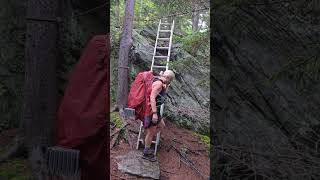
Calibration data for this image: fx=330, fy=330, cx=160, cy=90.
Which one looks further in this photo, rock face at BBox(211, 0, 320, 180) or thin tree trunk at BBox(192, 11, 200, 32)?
thin tree trunk at BBox(192, 11, 200, 32)

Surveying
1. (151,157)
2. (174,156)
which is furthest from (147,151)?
(174,156)

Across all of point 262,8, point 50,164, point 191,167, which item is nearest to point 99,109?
point 50,164

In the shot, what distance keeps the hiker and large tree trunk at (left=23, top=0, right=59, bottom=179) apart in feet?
4.11

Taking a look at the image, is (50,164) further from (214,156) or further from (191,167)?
(191,167)

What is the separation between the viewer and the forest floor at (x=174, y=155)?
130 inches

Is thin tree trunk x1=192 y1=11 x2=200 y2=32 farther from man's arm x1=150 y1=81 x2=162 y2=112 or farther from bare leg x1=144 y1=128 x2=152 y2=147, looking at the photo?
man's arm x1=150 y1=81 x2=162 y2=112

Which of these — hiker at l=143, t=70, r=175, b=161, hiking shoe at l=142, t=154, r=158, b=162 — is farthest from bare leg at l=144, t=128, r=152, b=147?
hiking shoe at l=142, t=154, r=158, b=162

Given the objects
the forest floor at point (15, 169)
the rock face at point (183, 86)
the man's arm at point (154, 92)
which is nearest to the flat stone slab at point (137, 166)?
the man's arm at point (154, 92)

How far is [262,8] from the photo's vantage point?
5.66 feet

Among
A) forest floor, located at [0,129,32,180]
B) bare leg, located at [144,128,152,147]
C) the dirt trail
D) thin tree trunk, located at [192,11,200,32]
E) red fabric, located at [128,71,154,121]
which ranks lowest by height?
the dirt trail

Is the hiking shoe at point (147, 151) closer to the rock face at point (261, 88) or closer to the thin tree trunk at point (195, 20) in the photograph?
the rock face at point (261, 88)

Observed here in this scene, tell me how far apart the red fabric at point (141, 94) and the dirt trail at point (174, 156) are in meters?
0.77

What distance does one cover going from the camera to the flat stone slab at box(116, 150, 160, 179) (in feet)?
10.4

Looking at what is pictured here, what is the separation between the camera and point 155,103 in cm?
264
